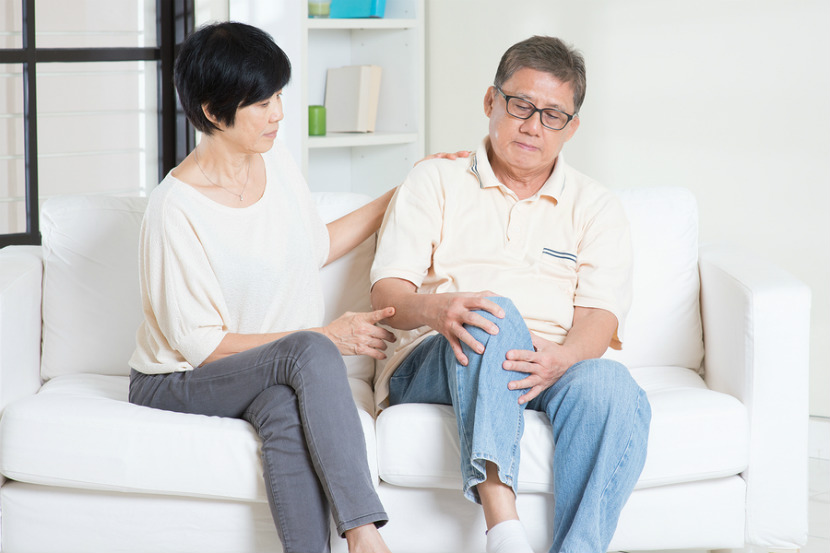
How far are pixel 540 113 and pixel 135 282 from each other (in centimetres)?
97

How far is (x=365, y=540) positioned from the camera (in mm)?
1589

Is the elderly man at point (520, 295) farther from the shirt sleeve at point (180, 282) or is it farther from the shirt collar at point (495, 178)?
the shirt sleeve at point (180, 282)

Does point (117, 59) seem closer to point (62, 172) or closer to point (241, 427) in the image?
point (62, 172)

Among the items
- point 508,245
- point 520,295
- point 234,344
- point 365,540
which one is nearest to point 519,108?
point 508,245

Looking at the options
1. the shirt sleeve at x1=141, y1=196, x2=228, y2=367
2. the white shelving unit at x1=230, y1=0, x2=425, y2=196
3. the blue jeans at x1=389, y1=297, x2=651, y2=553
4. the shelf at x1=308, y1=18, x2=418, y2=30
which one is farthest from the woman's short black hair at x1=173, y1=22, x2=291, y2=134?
the shelf at x1=308, y1=18, x2=418, y2=30

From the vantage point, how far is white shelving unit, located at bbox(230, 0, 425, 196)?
3107 mm

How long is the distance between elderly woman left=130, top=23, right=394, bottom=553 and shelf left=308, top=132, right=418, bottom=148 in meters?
1.23

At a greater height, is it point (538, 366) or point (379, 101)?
point (379, 101)

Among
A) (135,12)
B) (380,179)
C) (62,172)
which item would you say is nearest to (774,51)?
(380,179)

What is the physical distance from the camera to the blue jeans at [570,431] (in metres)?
1.62

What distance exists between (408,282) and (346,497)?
52 cm

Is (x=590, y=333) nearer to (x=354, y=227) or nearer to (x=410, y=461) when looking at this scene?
(x=410, y=461)

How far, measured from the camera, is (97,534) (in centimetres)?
178

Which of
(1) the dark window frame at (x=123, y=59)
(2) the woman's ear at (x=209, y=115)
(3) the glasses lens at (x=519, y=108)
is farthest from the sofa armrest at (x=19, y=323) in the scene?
(3) the glasses lens at (x=519, y=108)
